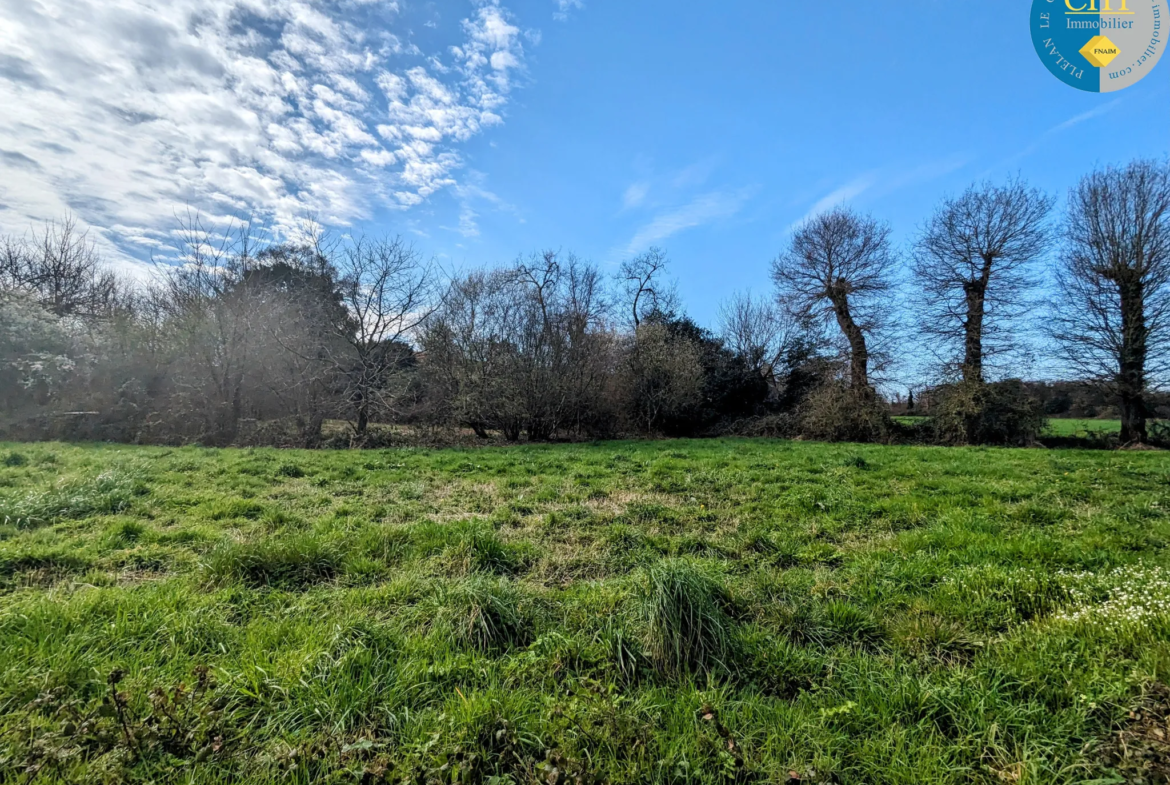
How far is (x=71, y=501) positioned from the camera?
5.23 metres

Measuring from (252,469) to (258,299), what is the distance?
9952 mm

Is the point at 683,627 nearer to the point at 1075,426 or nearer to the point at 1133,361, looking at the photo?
the point at 1133,361

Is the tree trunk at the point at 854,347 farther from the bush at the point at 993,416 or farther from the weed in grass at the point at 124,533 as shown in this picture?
the weed in grass at the point at 124,533

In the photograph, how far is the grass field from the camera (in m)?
1.84

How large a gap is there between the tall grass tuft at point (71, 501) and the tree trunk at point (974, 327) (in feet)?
77.1

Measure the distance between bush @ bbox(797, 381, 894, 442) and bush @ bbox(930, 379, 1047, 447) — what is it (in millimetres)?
1991

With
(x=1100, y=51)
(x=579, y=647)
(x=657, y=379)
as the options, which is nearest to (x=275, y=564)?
(x=579, y=647)

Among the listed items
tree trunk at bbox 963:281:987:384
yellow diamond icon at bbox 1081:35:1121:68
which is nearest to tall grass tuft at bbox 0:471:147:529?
yellow diamond icon at bbox 1081:35:1121:68

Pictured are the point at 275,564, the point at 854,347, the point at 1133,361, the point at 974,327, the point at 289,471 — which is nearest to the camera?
the point at 275,564

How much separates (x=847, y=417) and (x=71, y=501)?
813 inches

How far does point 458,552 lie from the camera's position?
13.8 ft

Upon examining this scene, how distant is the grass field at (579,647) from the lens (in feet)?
6.05

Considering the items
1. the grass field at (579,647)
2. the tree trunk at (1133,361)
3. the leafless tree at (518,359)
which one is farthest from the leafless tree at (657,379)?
the grass field at (579,647)

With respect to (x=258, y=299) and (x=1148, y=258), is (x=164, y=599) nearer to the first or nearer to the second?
(x=258, y=299)
